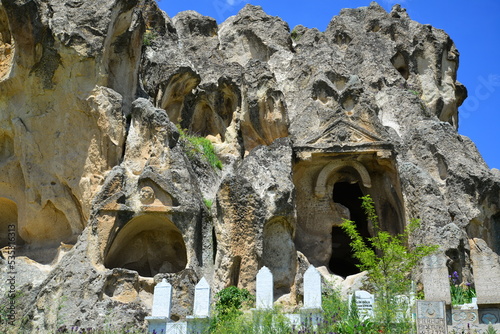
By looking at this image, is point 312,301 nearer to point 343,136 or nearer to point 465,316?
point 465,316

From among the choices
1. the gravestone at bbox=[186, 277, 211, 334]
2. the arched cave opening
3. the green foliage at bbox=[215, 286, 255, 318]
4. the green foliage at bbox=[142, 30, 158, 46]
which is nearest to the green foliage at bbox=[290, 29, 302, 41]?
the green foliage at bbox=[142, 30, 158, 46]

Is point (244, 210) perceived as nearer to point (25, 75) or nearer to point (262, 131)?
point (262, 131)

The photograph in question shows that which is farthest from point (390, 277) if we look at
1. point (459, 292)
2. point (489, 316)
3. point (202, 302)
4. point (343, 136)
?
point (343, 136)

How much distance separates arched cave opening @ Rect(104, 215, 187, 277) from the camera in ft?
56.6

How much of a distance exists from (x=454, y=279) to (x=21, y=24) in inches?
513

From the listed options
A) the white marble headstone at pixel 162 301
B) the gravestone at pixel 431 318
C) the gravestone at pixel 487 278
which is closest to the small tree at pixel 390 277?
the gravestone at pixel 431 318

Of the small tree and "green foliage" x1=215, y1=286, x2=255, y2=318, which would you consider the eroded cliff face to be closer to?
"green foliage" x1=215, y1=286, x2=255, y2=318

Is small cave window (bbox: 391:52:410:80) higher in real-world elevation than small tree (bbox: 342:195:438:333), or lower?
higher

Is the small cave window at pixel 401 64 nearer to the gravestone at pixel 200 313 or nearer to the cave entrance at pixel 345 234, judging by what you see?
the cave entrance at pixel 345 234

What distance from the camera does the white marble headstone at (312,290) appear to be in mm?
12289

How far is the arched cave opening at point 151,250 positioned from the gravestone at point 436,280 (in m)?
7.37

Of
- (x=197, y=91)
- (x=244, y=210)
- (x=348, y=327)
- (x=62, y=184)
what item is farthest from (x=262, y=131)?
(x=348, y=327)

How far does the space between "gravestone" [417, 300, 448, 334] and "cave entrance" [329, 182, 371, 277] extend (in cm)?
1065

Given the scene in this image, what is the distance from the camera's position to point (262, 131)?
69.1ft
